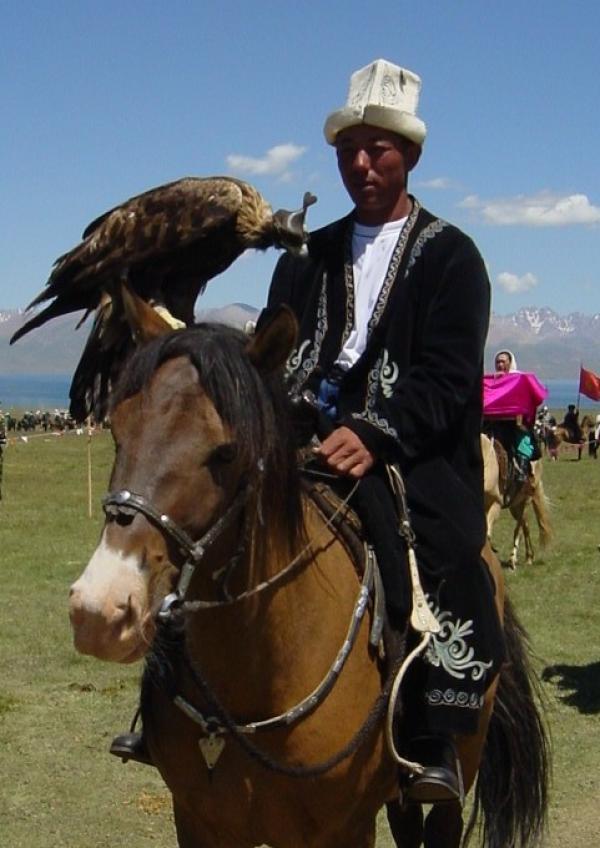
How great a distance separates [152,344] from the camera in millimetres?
2654

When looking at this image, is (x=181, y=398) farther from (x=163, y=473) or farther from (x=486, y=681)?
(x=486, y=681)

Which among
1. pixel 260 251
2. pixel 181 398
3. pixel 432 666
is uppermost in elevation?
pixel 260 251

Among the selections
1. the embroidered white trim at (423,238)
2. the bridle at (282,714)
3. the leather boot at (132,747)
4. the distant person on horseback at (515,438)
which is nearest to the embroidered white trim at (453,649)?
the bridle at (282,714)

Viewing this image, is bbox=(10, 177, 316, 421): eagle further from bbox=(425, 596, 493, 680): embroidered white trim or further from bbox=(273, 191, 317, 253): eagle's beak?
bbox=(425, 596, 493, 680): embroidered white trim

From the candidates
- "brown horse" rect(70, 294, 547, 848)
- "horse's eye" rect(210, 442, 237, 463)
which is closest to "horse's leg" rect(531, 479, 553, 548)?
"brown horse" rect(70, 294, 547, 848)

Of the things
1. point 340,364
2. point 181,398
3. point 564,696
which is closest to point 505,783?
point 340,364

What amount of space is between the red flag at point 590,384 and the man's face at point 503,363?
1232 cm

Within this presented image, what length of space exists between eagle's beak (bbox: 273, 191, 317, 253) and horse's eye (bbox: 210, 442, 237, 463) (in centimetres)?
173

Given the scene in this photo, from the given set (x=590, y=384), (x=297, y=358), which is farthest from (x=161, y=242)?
(x=590, y=384)

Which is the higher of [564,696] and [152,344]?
[152,344]

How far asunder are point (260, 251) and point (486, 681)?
88.1 inches

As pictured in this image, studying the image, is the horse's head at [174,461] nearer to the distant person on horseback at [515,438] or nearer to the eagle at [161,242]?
the eagle at [161,242]

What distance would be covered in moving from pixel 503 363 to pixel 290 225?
32.9 feet

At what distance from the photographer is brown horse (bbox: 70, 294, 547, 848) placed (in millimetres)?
2414
